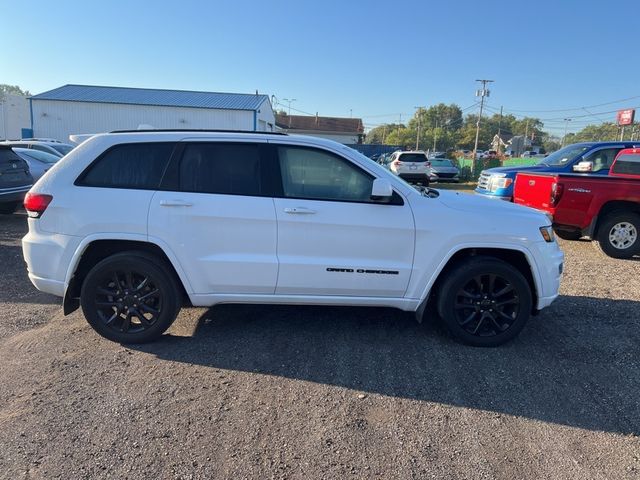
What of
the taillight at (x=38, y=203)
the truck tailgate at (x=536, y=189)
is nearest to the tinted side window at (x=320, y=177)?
the taillight at (x=38, y=203)

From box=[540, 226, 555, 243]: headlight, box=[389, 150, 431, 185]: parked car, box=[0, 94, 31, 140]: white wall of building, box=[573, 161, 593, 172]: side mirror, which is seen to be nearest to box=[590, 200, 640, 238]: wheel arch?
box=[573, 161, 593, 172]: side mirror

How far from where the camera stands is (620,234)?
25.4ft

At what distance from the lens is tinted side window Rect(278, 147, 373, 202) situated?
397 cm

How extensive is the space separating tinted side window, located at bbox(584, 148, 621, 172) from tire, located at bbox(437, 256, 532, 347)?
8.07m

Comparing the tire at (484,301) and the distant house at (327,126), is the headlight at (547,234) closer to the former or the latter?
the tire at (484,301)

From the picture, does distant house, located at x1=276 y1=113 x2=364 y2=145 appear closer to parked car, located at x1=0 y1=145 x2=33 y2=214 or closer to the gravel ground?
parked car, located at x1=0 y1=145 x2=33 y2=214

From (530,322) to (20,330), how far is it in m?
5.14

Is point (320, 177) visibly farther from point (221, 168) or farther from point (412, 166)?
point (412, 166)

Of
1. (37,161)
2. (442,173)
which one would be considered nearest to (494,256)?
(37,161)

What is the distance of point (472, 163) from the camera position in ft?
104

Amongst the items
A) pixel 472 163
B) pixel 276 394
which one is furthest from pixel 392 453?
pixel 472 163

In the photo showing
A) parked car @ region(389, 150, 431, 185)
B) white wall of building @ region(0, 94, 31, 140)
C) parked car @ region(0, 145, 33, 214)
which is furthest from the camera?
white wall of building @ region(0, 94, 31, 140)

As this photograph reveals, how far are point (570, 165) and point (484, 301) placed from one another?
27.7 feet

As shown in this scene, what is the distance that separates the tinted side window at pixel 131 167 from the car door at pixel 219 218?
12 centimetres
